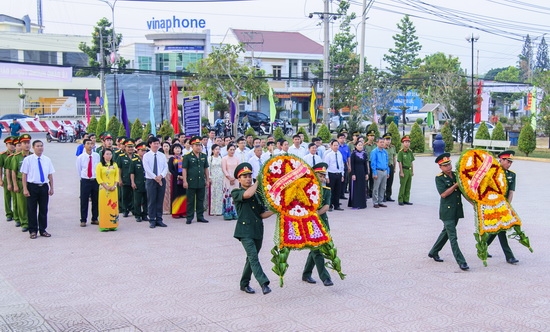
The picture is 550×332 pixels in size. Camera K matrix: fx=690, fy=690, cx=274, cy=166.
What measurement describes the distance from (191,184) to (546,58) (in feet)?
386

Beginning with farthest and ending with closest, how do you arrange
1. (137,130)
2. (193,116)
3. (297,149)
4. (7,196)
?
1. (137,130)
2. (193,116)
3. (297,149)
4. (7,196)

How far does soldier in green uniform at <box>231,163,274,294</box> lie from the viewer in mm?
7965

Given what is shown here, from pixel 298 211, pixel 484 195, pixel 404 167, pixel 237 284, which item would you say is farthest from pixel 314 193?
pixel 404 167

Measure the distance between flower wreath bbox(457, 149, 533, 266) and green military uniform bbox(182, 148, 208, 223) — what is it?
5.51m

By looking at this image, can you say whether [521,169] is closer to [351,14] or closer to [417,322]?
[417,322]

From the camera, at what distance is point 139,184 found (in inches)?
527

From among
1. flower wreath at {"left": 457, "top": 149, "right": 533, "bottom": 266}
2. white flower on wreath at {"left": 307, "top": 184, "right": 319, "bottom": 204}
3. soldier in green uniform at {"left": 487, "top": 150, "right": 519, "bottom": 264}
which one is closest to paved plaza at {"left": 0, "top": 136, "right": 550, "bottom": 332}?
soldier in green uniform at {"left": 487, "top": 150, "right": 519, "bottom": 264}

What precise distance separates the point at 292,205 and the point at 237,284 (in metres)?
1.32

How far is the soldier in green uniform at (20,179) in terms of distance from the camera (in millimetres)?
12188

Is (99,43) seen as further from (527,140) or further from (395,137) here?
(527,140)

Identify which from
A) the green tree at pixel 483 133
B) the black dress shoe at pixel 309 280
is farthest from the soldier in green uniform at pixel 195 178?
the green tree at pixel 483 133

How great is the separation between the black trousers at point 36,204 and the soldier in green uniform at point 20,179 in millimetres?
665

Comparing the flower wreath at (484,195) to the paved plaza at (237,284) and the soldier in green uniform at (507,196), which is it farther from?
the paved plaza at (237,284)

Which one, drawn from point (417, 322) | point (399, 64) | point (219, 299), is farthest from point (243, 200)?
point (399, 64)
